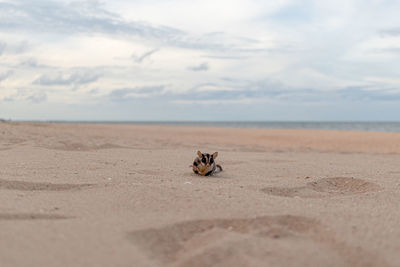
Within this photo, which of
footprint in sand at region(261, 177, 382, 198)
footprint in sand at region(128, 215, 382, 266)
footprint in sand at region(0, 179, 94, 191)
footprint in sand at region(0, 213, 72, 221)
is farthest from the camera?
footprint in sand at region(261, 177, 382, 198)

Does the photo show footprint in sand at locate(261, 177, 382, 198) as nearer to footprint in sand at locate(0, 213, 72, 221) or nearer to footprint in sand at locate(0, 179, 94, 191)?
footprint in sand at locate(0, 179, 94, 191)

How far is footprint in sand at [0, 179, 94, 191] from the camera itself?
14.7 feet

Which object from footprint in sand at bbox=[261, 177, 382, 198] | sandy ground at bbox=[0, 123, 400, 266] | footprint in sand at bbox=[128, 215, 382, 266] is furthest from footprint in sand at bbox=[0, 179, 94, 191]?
footprint in sand at bbox=[261, 177, 382, 198]

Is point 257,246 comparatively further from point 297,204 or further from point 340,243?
point 297,204

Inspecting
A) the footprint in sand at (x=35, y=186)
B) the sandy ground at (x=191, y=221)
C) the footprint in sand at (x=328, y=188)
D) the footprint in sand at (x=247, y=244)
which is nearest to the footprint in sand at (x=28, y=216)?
the sandy ground at (x=191, y=221)

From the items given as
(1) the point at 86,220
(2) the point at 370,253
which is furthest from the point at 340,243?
(1) the point at 86,220

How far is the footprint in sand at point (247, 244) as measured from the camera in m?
2.62

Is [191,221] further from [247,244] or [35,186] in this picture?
[35,186]

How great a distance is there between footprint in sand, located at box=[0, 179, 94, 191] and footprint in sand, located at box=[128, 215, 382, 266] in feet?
6.19

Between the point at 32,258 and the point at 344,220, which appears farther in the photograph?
the point at 344,220

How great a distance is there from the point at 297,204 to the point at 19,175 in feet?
11.6

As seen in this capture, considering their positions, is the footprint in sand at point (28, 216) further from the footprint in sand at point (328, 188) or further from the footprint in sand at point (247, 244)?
the footprint in sand at point (328, 188)

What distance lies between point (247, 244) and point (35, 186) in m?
2.88

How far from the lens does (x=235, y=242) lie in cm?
284
